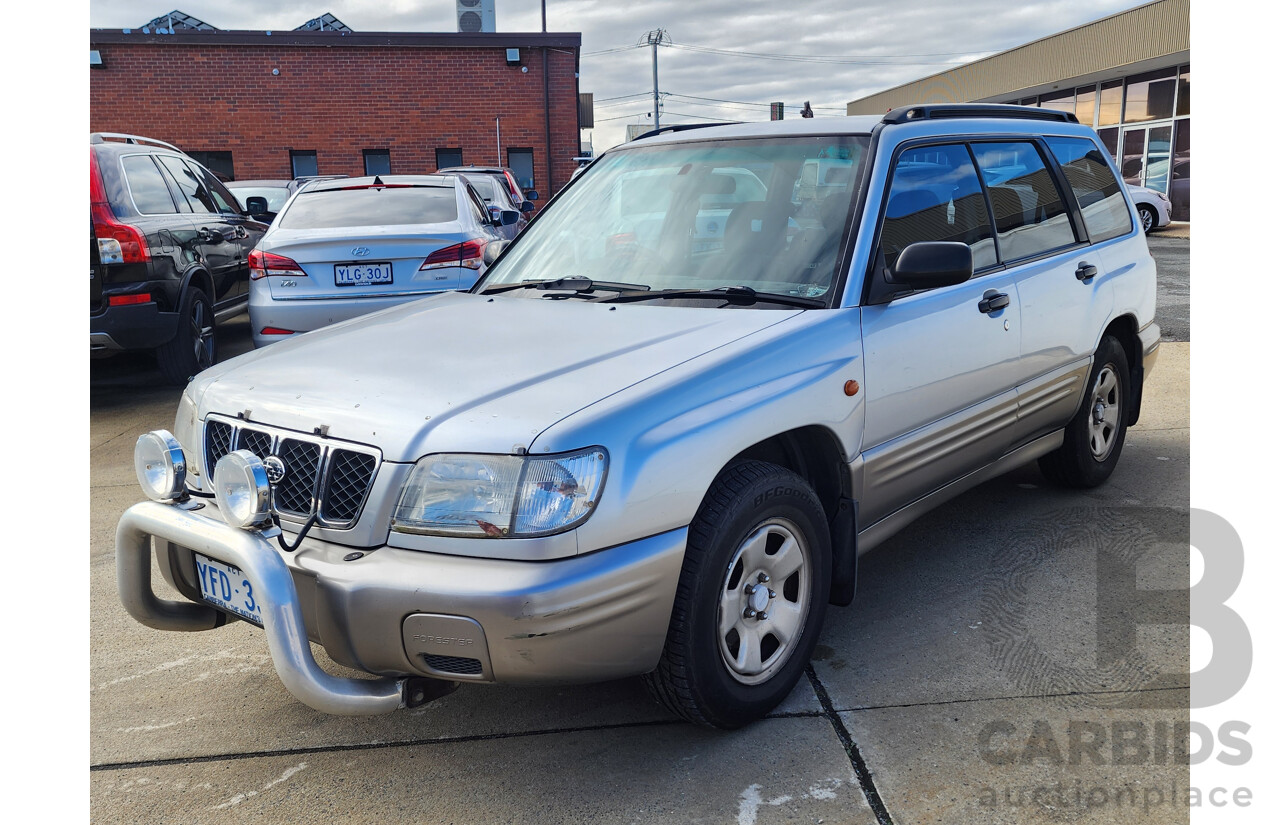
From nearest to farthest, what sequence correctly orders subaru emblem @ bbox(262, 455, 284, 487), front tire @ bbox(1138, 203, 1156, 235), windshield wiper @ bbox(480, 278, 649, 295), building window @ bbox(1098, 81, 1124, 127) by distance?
subaru emblem @ bbox(262, 455, 284, 487) < windshield wiper @ bbox(480, 278, 649, 295) < front tire @ bbox(1138, 203, 1156, 235) < building window @ bbox(1098, 81, 1124, 127)

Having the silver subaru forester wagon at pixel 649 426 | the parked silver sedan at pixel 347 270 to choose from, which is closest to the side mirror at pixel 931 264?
the silver subaru forester wagon at pixel 649 426

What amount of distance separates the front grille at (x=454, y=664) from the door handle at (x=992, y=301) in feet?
7.53

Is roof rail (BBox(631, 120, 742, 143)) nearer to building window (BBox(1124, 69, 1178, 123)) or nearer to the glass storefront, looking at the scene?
the glass storefront

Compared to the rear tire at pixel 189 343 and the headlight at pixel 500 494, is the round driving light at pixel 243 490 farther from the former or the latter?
the rear tire at pixel 189 343

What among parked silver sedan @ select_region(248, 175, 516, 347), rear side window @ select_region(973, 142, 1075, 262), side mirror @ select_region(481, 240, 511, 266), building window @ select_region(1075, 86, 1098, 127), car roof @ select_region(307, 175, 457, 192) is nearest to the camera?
rear side window @ select_region(973, 142, 1075, 262)

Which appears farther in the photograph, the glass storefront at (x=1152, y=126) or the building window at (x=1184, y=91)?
the glass storefront at (x=1152, y=126)

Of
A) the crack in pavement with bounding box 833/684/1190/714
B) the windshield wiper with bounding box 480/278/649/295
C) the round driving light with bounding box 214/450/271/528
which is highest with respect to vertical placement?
the windshield wiper with bounding box 480/278/649/295

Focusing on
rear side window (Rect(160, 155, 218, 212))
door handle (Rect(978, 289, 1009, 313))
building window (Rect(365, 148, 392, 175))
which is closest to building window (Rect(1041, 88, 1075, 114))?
building window (Rect(365, 148, 392, 175))

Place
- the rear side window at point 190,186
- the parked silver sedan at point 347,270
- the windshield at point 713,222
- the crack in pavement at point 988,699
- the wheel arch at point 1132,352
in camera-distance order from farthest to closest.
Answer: the rear side window at point 190,186 → the parked silver sedan at point 347,270 → the wheel arch at point 1132,352 → the windshield at point 713,222 → the crack in pavement at point 988,699

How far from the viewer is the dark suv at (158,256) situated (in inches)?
268

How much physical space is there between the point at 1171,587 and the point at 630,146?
2.73m

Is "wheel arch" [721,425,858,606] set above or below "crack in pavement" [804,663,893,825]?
above

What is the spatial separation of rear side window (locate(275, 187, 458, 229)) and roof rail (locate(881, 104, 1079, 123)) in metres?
4.36

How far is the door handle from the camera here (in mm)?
3703
